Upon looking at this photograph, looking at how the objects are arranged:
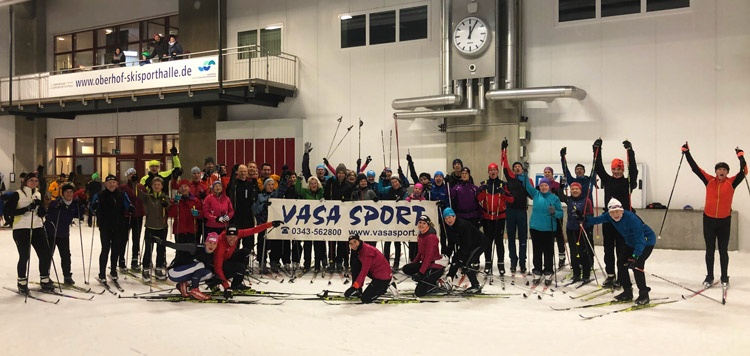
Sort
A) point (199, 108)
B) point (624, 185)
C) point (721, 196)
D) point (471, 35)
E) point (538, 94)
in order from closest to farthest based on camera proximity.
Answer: point (721, 196), point (624, 185), point (538, 94), point (471, 35), point (199, 108)

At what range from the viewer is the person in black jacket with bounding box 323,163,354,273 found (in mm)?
9188

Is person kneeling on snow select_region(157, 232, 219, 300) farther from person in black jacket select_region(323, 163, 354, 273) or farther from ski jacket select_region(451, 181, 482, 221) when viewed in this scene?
ski jacket select_region(451, 181, 482, 221)

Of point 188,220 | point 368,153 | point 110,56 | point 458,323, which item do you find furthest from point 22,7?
point 458,323

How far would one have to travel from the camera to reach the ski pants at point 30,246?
755 cm

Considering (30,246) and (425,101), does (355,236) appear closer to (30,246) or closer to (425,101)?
(30,246)

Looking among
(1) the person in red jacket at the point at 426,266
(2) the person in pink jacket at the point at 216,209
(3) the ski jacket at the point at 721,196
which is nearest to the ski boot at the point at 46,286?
(2) the person in pink jacket at the point at 216,209

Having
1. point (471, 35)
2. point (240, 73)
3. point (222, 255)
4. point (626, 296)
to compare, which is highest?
point (471, 35)

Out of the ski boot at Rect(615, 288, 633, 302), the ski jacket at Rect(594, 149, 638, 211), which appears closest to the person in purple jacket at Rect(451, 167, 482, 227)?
the ski jacket at Rect(594, 149, 638, 211)

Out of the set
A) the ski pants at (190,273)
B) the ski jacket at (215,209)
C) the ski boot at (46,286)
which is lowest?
the ski boot at (46,286)

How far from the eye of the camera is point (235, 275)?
7668 millimetres

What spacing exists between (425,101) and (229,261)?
811cm

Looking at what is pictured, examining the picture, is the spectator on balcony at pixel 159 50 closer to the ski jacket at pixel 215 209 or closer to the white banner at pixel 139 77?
the white banner at pixel 139 77

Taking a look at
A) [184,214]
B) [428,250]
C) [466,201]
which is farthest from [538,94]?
[184,214]

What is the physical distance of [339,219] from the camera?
9023 millimetres
